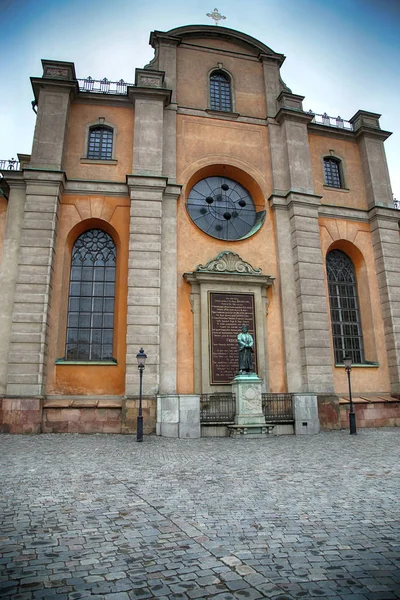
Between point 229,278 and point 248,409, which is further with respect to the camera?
point 229,278

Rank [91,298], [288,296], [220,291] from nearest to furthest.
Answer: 1. [91,298]
2. [220,291]
3. [288,296]

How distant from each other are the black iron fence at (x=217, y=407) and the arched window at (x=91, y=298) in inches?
172

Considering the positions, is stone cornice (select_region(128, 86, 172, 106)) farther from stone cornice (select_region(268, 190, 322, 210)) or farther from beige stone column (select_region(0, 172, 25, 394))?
A: stone cornice (select_region(268, 190, 322, 210))

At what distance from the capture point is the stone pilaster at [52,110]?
17938mm

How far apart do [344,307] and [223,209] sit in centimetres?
772

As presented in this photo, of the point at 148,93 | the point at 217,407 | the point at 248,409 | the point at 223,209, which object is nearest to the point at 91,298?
the point at 217,407

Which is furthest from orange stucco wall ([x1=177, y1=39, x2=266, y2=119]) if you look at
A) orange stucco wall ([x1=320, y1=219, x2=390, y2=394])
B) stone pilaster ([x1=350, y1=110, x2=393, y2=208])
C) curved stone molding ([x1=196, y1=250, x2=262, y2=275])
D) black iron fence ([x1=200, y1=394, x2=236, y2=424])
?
black iron fence ([x1=200, y1=394, x2=236, y2=424])

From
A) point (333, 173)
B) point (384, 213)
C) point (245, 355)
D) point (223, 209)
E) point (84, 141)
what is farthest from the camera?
point (333, 173)

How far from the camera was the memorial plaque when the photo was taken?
17094mm

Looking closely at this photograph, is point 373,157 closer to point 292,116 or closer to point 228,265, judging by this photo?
point 292,116

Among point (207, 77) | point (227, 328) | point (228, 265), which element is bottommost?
point (227, 328)

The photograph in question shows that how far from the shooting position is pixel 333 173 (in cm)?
2256

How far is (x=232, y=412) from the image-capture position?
15.9m

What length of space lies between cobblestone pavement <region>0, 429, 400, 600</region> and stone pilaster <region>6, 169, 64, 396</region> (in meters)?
6.50
